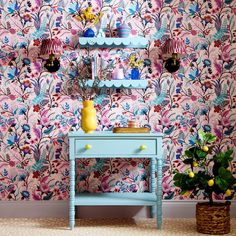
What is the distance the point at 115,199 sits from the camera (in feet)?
13.4

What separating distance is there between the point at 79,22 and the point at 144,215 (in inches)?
73.8

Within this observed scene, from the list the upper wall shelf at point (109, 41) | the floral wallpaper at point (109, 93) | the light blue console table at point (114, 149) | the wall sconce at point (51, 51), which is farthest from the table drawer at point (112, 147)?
the upper wall shelf at point (109, 41)

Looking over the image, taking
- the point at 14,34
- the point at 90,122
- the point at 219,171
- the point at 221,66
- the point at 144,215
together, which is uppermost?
the point at 14,34

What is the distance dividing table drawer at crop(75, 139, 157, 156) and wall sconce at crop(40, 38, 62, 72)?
80 centimetres

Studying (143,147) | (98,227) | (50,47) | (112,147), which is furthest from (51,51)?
(98,227)

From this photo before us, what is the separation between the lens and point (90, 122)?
13.6ft

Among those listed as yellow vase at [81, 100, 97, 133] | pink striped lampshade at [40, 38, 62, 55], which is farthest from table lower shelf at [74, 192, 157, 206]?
pink striped lampshade at [40, 38, 62, 55]

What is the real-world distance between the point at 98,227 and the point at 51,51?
158 cm

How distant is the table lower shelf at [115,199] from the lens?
13.2 ft

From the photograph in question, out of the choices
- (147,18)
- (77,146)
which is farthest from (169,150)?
(147,18)

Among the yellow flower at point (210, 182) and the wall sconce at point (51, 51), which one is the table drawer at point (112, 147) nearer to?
the yellow flower at point (210, 182)

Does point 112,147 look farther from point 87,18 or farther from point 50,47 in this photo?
point 87,18

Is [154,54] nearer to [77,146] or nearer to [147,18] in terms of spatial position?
[147,18]

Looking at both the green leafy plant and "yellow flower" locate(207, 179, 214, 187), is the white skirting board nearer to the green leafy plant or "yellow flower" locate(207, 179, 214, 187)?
the green leafy plant
